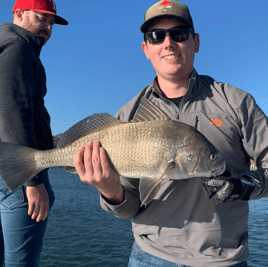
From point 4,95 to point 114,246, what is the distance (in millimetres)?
15904

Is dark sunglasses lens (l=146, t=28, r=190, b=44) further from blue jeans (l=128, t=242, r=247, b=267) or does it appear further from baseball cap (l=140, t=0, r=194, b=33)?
blue jeans (l=128, t=242, r=247, b=267)

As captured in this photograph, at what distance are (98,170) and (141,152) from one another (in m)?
0.48

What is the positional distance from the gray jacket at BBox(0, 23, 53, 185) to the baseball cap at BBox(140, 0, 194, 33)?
1.63m

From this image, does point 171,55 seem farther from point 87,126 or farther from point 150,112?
point 87,126

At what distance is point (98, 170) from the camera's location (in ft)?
8.46

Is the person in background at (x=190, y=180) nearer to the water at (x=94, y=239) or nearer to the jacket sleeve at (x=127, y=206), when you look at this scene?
the jacket sleeve at (x=127, y=206)

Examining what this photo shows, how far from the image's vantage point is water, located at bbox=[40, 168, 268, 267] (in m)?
14.7

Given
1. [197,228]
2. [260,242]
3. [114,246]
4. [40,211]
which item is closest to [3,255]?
[40,211]

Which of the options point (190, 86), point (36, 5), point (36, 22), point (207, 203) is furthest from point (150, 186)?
point (36, 5)

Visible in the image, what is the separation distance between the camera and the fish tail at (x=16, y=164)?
2.76 m

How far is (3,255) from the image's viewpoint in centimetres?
336

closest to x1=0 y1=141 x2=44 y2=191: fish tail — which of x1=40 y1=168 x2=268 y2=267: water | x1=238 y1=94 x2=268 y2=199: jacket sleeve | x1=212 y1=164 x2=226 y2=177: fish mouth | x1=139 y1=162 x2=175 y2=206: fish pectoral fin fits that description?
x1=139 y1=162 x2=175 y2=206: fish pectoral fin

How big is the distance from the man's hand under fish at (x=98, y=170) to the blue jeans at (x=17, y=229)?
991 mm

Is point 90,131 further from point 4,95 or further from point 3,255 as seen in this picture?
point 3,255
